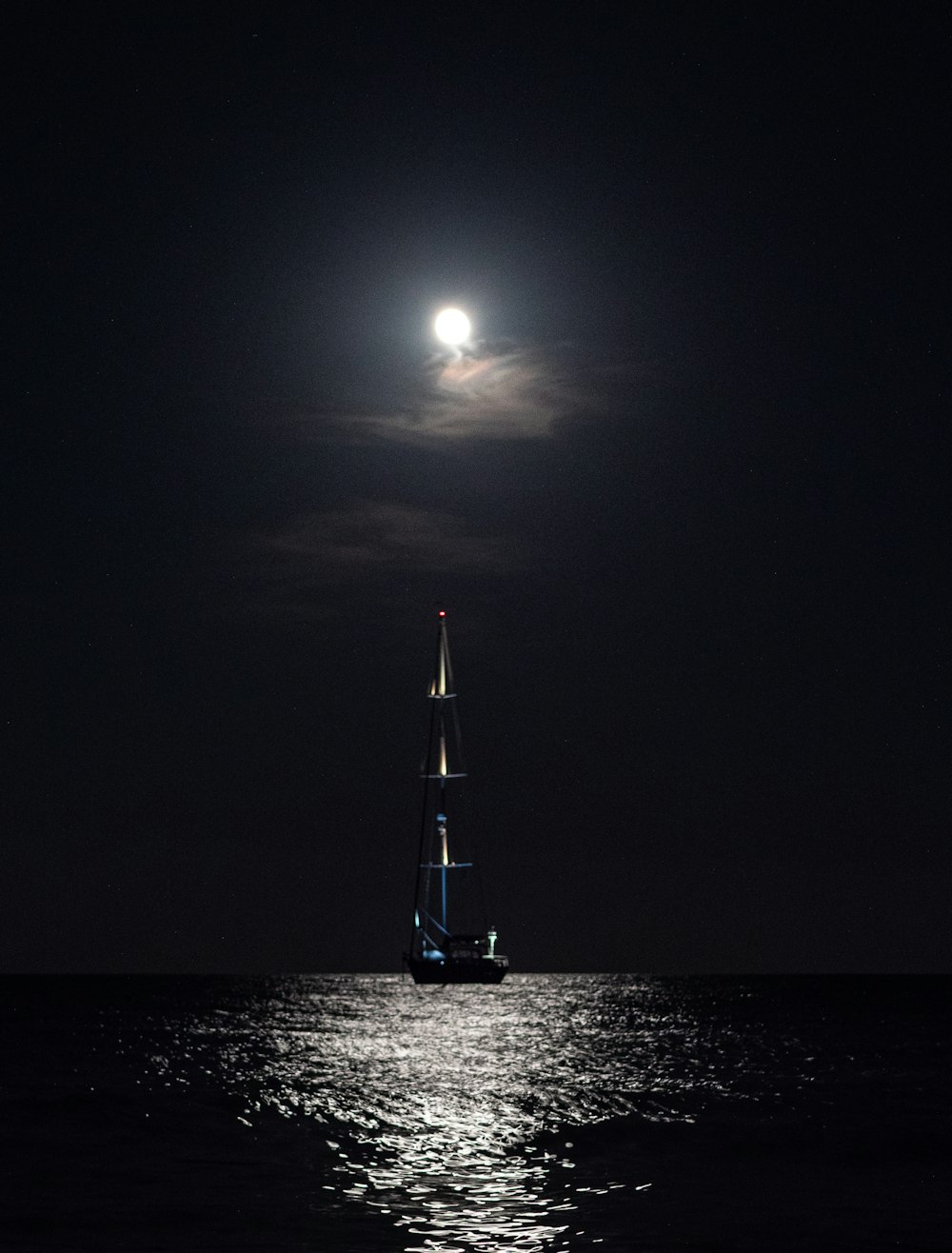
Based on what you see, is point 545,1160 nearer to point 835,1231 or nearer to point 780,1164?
point 780,1164

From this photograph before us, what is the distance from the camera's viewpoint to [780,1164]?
34.9 metres

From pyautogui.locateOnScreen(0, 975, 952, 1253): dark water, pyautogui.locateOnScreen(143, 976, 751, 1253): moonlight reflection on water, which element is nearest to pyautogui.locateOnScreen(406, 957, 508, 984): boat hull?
pyautogui.locateOnScreen(143, 976, 751, 1253): moonlight reflection on water

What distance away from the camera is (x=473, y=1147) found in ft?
118

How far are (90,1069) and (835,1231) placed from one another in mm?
46683

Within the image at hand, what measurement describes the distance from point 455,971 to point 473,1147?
163m

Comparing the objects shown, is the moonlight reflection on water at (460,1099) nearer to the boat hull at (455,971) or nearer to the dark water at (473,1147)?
the dark water at (473,1147)

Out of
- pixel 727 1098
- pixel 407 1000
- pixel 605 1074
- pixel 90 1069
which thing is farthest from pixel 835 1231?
pixel 407 1000

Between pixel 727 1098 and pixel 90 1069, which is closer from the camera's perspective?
pixel 727 1098

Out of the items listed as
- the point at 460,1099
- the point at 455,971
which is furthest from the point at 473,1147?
the point at 455,971

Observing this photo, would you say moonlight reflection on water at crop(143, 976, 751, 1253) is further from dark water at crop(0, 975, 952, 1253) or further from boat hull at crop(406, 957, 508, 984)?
boat hull at crop(406, 957, 508, 984)

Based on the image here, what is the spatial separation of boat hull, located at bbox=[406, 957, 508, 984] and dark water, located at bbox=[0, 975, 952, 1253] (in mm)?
110965

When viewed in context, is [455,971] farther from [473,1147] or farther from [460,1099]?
[473,1147]

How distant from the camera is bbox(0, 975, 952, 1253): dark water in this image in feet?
85.6

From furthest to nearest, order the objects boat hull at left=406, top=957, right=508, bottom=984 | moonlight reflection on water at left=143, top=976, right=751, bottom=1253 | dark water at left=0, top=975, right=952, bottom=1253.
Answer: boat hull at left=406, top=957, right=508, bottom=984
moonlight reflection on water at left=143, top=976, right=751, bottom=1253
dark water at left=0, top=975, right=952, bottom=1253
